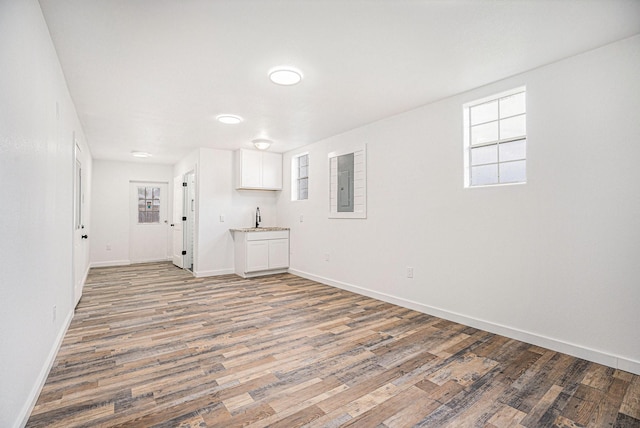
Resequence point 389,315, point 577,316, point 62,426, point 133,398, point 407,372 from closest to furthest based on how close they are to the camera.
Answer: point 62,426, point 133,398, point 407,372, point 577,316, point 389,315

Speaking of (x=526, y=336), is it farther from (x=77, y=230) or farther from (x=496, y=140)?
(x=77, y=230)

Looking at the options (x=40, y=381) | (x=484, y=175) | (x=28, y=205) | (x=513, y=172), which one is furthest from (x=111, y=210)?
(x=513, y=172)

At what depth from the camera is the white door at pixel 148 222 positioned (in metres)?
7.74

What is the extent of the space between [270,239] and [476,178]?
3.92 meters

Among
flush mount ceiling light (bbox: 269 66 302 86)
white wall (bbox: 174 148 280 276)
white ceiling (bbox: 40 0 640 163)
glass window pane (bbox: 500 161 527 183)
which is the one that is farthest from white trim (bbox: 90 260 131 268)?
glass window pane (bbox: 500 161 527 183)

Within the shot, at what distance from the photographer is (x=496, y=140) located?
324cm

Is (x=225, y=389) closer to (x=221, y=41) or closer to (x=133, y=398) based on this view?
(x=133, y=398)

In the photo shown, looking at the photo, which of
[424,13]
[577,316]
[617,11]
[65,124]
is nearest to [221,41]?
[424,13]

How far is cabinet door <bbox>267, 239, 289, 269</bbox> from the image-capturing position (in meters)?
6.18

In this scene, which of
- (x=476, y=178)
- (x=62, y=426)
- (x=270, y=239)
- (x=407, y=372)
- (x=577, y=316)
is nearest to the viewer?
(x=62, y=426)

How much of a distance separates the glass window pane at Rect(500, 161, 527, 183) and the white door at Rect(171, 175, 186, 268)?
19.8ft

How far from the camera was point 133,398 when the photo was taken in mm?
2023

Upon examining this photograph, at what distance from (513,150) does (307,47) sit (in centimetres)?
218

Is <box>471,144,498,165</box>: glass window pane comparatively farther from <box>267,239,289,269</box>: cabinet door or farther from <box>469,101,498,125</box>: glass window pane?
<box>267,239,289,269</box>: cabinet door
